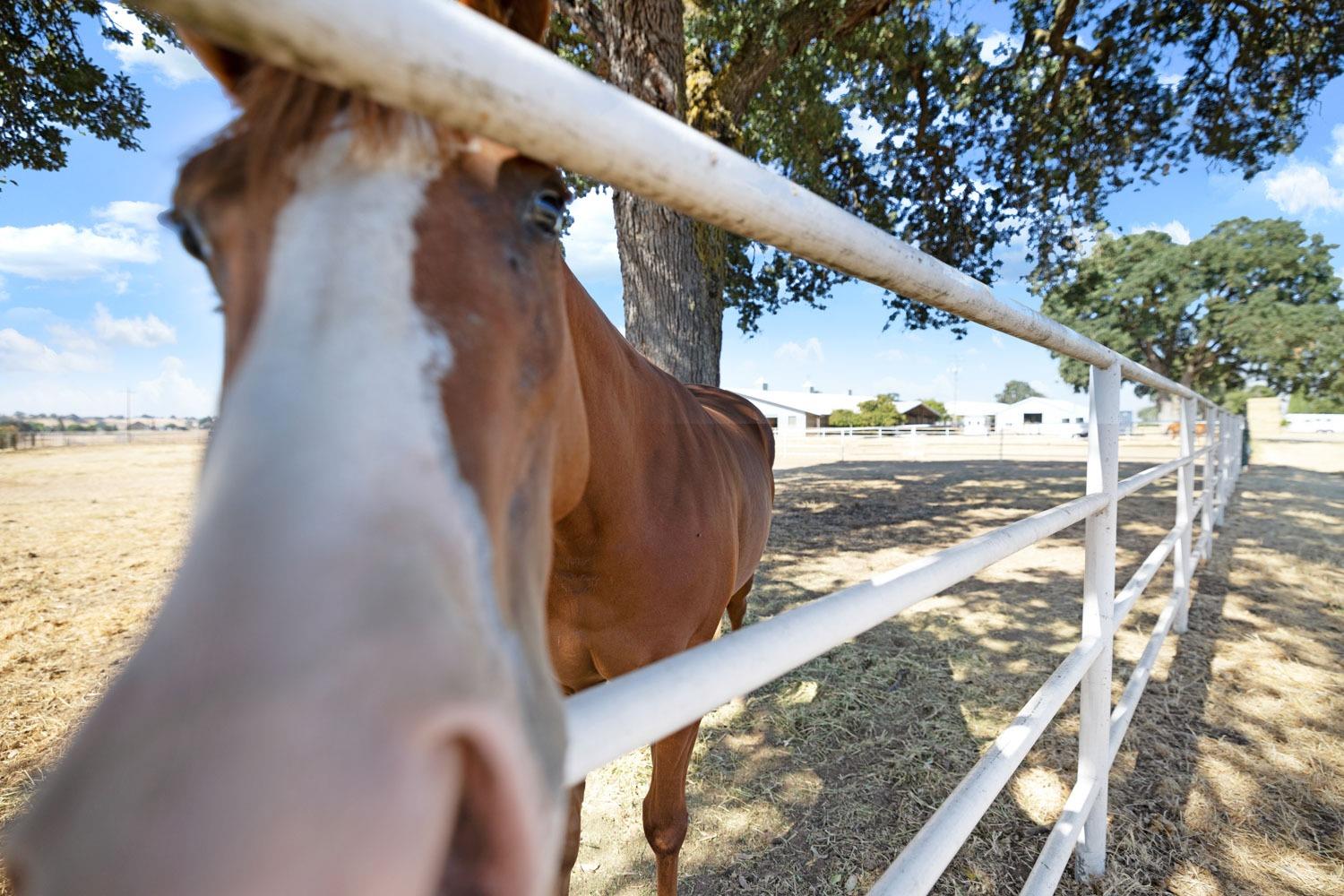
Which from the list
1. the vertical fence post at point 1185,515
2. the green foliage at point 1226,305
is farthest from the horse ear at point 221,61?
the green foliage at point 1226,305

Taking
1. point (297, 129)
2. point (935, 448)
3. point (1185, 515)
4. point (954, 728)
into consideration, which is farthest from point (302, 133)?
point (935, 448)

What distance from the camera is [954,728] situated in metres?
2.89

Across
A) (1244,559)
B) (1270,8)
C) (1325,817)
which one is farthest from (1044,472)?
(1325,817)

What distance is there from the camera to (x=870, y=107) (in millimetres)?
7516

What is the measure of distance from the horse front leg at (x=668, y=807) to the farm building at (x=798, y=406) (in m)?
38.7

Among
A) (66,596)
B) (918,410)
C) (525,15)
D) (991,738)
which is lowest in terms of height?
(991,738)

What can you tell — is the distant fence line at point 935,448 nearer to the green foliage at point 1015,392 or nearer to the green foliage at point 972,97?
the green foliage at point 972,97

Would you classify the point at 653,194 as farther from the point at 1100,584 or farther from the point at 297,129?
the point at 1100,584

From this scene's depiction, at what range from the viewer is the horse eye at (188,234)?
2.16ft

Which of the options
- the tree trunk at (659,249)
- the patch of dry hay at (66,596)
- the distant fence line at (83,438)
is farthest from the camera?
the distant fence line at (83,438)

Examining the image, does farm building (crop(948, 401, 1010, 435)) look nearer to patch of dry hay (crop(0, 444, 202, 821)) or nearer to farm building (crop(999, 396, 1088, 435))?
farm building (crop(999, 396, 1088, 435))

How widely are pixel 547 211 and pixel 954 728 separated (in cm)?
309

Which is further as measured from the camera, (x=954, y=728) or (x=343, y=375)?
(x=954, y=728)

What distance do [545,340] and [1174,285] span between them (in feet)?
105
